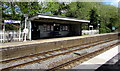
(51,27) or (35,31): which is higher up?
(51,27)

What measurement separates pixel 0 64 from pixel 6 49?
1.53 m

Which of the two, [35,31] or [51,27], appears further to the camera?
[51,27]

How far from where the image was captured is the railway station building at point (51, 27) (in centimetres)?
1311

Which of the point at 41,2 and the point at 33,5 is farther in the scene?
the point at 41,2

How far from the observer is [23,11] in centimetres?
1645

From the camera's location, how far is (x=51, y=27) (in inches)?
656

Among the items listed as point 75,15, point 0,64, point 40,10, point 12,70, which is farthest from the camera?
point 75,15

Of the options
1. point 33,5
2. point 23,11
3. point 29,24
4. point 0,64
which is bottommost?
point 0,64

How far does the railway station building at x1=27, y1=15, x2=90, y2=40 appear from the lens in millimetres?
13109

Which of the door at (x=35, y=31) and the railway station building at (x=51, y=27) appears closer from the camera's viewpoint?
the railway station building at (x=51, y=27)

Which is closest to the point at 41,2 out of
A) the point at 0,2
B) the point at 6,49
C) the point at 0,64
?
the point at 0,2

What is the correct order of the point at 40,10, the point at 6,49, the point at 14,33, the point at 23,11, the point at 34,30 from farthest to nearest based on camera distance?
the point at 40,10 → the point at 23,11 → the point at 34,30 → the point at 14,33 → the point at 6,49

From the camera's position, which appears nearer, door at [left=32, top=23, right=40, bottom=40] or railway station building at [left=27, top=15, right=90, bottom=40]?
railway station building at [left=27, top=15, right=90, bottom=40]

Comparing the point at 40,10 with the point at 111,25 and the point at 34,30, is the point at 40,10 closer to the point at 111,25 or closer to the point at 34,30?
the point at 34,30
